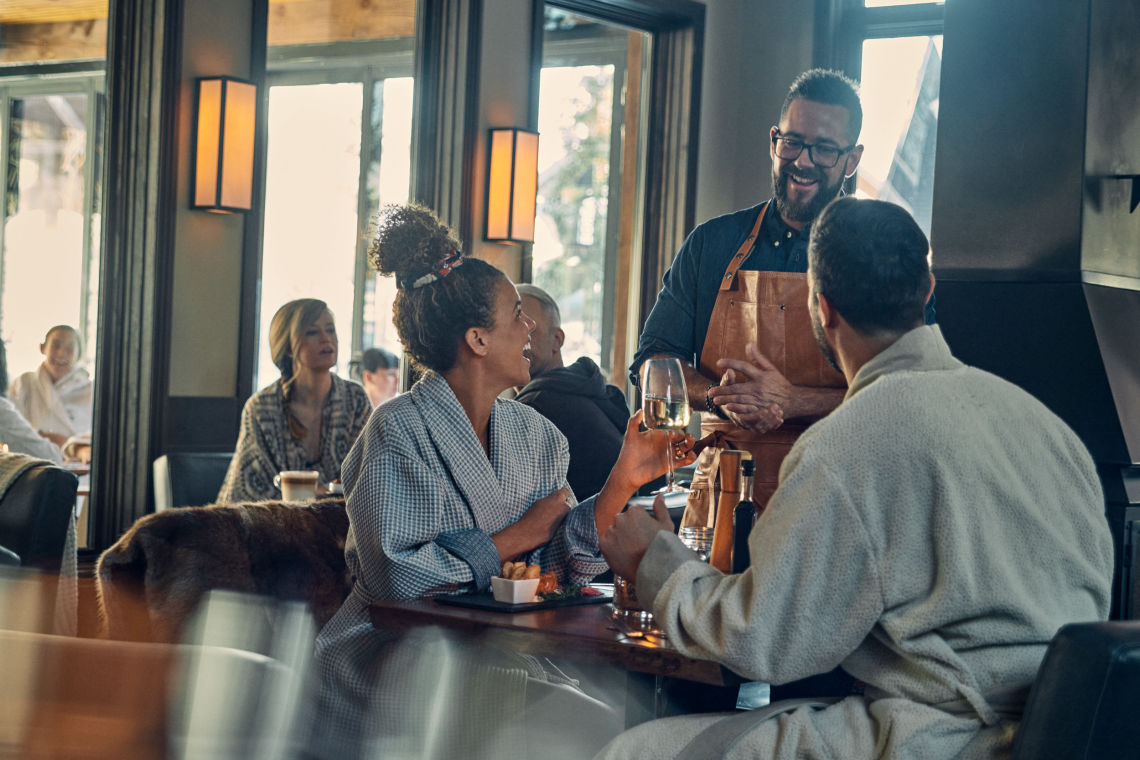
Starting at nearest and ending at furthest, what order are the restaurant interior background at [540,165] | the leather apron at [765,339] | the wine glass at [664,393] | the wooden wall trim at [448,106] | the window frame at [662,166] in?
the wine glass at [664,393]
the leather apron at [765,339]
the restaurant interior background at [540,165]
the wooden wall trim at [448,106]
the window frame at [662,166]

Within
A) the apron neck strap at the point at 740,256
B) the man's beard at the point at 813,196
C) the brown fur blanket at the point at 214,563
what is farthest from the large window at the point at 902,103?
the brown fur blanket at the point at 214,563

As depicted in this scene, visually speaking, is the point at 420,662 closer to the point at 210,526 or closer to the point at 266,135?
the point at 210,526

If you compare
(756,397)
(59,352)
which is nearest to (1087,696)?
(756,397)

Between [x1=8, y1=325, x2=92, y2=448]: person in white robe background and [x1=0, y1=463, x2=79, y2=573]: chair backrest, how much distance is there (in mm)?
1538

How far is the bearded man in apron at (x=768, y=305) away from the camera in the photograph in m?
2.41

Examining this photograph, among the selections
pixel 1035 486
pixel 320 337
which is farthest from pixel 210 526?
pixel 320 337

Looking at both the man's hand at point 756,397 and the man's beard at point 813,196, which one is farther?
the man's beard at point 813,196

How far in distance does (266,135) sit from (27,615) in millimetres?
3204

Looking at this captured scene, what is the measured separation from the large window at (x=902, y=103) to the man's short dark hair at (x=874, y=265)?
4135 millimetres

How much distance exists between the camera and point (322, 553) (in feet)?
7.52

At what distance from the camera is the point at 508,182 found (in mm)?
5207

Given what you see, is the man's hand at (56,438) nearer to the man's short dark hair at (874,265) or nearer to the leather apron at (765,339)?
the leather apron at (765,339)

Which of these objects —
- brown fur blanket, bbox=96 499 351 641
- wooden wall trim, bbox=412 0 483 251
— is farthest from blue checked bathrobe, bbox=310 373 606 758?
wooden wall trim, bbox=412 0 483 251

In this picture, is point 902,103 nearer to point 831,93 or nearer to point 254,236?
point 254,236
